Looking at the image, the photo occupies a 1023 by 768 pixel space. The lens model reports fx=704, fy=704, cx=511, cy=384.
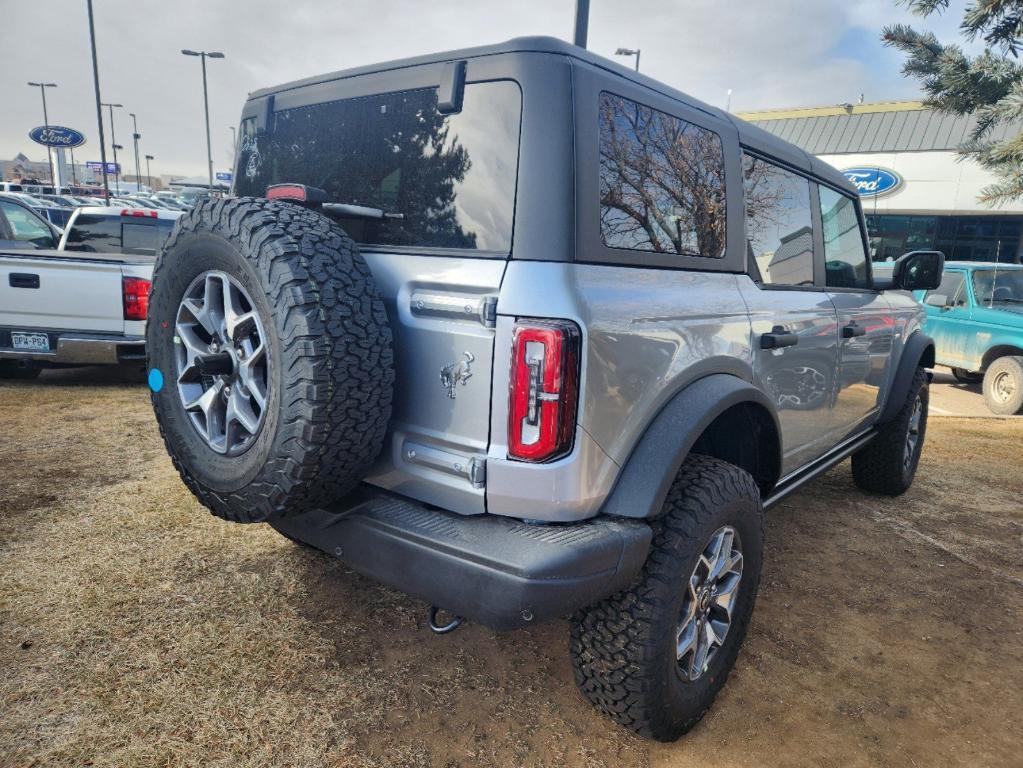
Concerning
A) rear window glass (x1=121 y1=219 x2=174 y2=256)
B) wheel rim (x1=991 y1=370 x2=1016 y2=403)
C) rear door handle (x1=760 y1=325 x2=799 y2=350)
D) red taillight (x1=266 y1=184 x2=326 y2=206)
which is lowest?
wheel rim (x1=991 y1=370 x2=1016 y2=403)

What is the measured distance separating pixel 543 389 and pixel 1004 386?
866cm

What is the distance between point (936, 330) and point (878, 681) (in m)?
8.24

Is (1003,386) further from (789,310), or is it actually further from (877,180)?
(877,180)

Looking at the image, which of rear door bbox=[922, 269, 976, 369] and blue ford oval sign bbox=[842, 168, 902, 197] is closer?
rear door bbox=[922, 269, 976, 369]

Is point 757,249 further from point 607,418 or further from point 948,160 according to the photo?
point 948,160

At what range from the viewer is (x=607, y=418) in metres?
1.92

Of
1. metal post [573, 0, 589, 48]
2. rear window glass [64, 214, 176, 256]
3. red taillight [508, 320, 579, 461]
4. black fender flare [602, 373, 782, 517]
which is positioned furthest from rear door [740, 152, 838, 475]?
rear window glass [64, 214, 176, 256]

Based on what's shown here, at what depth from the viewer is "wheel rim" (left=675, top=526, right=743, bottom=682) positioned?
226 centimetres

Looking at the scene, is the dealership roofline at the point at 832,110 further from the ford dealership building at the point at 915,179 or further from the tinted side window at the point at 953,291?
the tinted side window at the point at 953,291

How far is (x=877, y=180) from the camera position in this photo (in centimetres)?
2227

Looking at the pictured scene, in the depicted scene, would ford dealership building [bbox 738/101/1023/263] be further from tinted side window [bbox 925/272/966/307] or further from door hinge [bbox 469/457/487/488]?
door hinge [bbox 469/457/487/488]

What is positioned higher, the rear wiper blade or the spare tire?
the rear wiper blade

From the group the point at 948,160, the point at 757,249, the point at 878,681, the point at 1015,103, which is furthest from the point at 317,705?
the point at 948,160

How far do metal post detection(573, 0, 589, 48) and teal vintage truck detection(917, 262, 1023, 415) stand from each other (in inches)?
219
